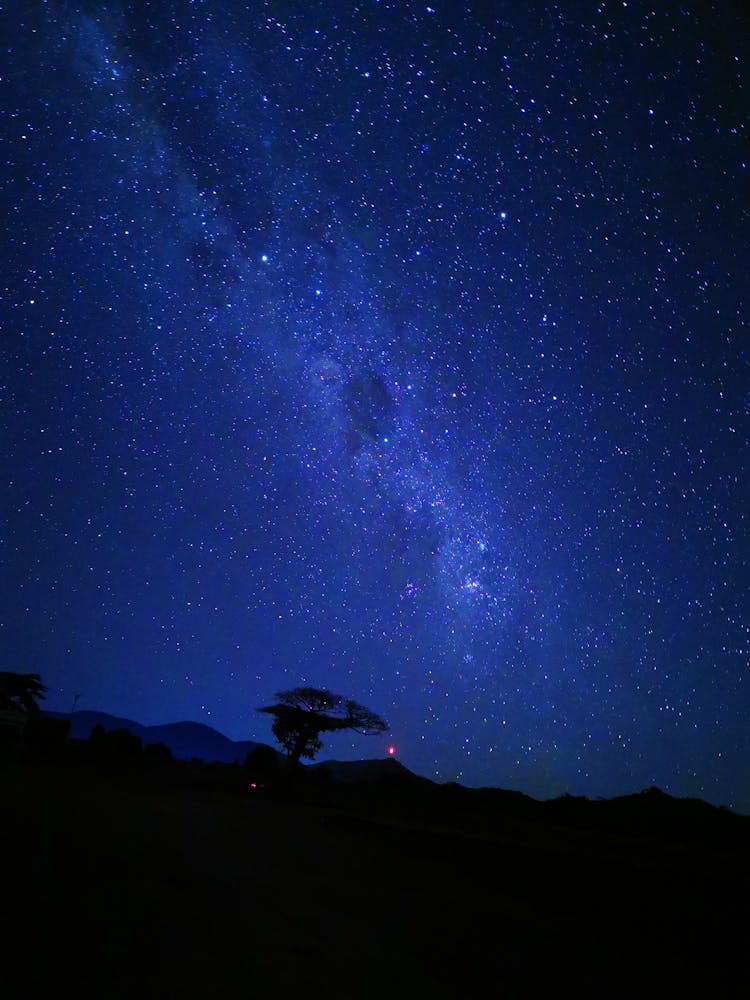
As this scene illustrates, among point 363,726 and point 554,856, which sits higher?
point 363,726

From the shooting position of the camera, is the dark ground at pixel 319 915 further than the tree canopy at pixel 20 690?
No

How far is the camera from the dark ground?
429 cm

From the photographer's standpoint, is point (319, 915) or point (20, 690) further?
point (20, 690)

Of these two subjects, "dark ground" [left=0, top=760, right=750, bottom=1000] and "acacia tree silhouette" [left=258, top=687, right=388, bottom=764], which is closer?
"dark ground" [left=0, top=760, right=750, bottom=1000]

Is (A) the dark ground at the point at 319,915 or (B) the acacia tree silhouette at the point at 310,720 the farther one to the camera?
(B) the acacia tree silhouette at the point at 310,720

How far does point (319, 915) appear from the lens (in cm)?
637

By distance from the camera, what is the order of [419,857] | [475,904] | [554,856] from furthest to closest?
1. [554,856]
2. [419,857]
3. [475,904]

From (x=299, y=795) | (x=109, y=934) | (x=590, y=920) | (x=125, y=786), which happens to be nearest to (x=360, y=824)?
(x=125, y=786)

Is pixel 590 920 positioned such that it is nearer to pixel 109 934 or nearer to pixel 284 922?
pixel 284 922

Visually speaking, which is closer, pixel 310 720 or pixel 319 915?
pixel 319 915

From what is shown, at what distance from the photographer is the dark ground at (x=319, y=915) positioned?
4.29 m

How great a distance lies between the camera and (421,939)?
6.09 meters

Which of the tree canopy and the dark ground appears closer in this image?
the dark ground

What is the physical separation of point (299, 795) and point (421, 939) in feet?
90.1
